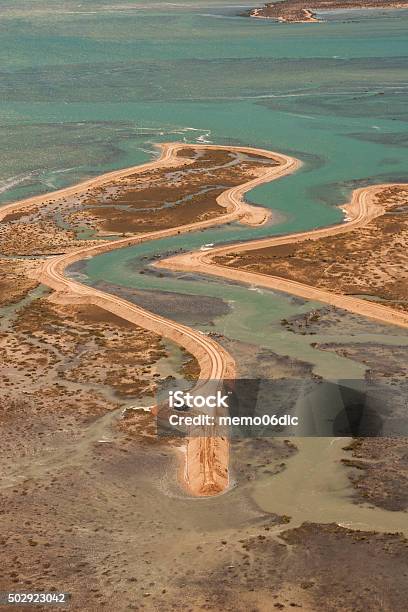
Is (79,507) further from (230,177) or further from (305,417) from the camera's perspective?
(230,177)

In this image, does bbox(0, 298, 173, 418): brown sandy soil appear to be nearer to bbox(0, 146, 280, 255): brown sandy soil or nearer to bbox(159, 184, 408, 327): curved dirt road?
bbox(159, 184, 408, 327): curved dirt road

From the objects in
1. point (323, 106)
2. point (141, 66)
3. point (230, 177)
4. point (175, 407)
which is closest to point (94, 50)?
point (141, 66)

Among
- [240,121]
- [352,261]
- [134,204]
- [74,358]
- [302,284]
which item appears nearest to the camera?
[74,358]

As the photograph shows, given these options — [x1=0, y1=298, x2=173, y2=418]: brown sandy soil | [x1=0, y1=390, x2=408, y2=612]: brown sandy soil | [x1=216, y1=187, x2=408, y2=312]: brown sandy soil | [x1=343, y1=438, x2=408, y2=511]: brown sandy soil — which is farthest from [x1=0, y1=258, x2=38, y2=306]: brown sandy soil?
[x1=343, y1=438, x2=408, y2=511]: brown sandy soil

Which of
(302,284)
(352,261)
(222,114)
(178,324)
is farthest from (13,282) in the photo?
(222,114)

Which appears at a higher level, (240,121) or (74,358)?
(240,121)

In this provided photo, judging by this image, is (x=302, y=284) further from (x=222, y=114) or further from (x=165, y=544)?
(x=222, y=114)
